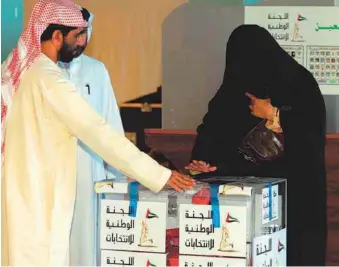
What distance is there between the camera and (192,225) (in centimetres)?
312

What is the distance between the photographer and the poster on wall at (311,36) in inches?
182

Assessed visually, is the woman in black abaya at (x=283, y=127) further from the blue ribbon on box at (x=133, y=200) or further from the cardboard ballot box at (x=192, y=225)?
the blue ribbon on box at (x=133, y=200)

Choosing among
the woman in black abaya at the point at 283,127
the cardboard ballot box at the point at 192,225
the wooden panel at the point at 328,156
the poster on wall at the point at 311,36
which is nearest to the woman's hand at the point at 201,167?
the woman in black abaya at the point at 283,127

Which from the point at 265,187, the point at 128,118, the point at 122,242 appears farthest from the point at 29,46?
the point at 128,118

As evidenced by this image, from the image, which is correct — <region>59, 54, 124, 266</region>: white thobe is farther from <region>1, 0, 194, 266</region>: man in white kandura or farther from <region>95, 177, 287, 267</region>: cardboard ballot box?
<region>95, 177, 287, 267</region>: cardboard ballot box

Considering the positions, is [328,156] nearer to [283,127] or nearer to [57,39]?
[283,127]

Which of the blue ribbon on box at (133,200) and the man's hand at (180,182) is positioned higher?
the man's hand at (180,182)

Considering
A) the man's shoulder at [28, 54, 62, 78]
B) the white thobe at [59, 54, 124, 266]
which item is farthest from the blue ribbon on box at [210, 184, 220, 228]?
the man's shoulder at [28, 54, 62, 78]

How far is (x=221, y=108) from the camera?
154 inches

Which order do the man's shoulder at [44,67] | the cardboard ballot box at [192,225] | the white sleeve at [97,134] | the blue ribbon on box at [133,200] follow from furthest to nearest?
the man's shoulder at [44,67], the white sleeve at [97,134], the blue ribbon on box at [133,200], the cardboard ballot box at [192,225]

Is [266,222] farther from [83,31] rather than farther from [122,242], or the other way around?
[83,31]

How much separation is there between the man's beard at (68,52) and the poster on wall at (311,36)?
139 centimetres

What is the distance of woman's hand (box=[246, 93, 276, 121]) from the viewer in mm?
3686

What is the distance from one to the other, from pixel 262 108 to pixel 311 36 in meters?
1.08
